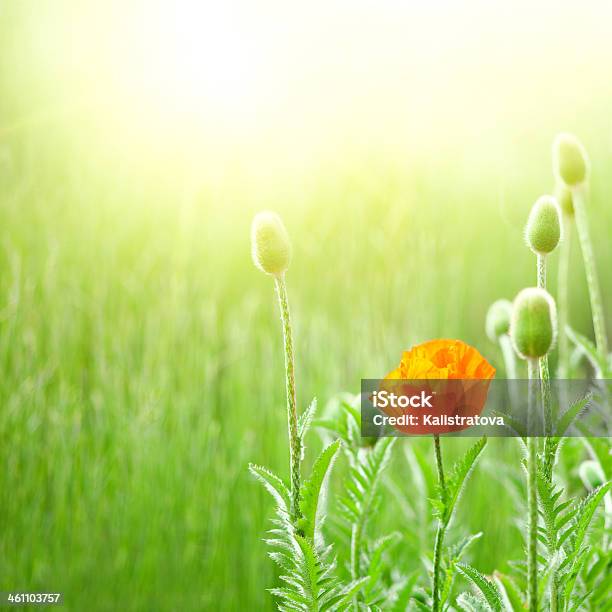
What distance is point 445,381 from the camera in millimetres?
521

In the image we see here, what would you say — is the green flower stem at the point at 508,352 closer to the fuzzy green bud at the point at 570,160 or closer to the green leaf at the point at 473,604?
the fuzzy green bud at the point at 570,160

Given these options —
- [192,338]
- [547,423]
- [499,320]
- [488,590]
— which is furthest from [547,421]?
[192,338]

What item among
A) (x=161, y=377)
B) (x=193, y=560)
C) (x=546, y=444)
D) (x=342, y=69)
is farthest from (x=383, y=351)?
(x=546, y=444)

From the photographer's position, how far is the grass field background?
124 cm

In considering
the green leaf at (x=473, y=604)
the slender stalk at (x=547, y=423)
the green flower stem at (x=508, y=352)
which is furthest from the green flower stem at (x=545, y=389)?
the green flower stem at (x=508, y=352)

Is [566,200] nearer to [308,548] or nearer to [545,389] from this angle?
[545,389]

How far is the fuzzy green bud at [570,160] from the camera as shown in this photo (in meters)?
0.70

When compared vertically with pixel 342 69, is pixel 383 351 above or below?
below

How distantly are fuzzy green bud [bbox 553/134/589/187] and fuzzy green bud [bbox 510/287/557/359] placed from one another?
298 mm

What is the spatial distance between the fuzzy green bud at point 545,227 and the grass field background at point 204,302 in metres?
0.32

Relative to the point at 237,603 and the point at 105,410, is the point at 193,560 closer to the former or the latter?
the point at 237,603

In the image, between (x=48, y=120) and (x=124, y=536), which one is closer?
(x=124, y=536)

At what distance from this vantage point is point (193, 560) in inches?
49.0

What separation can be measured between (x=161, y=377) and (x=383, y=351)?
1.45 ft
